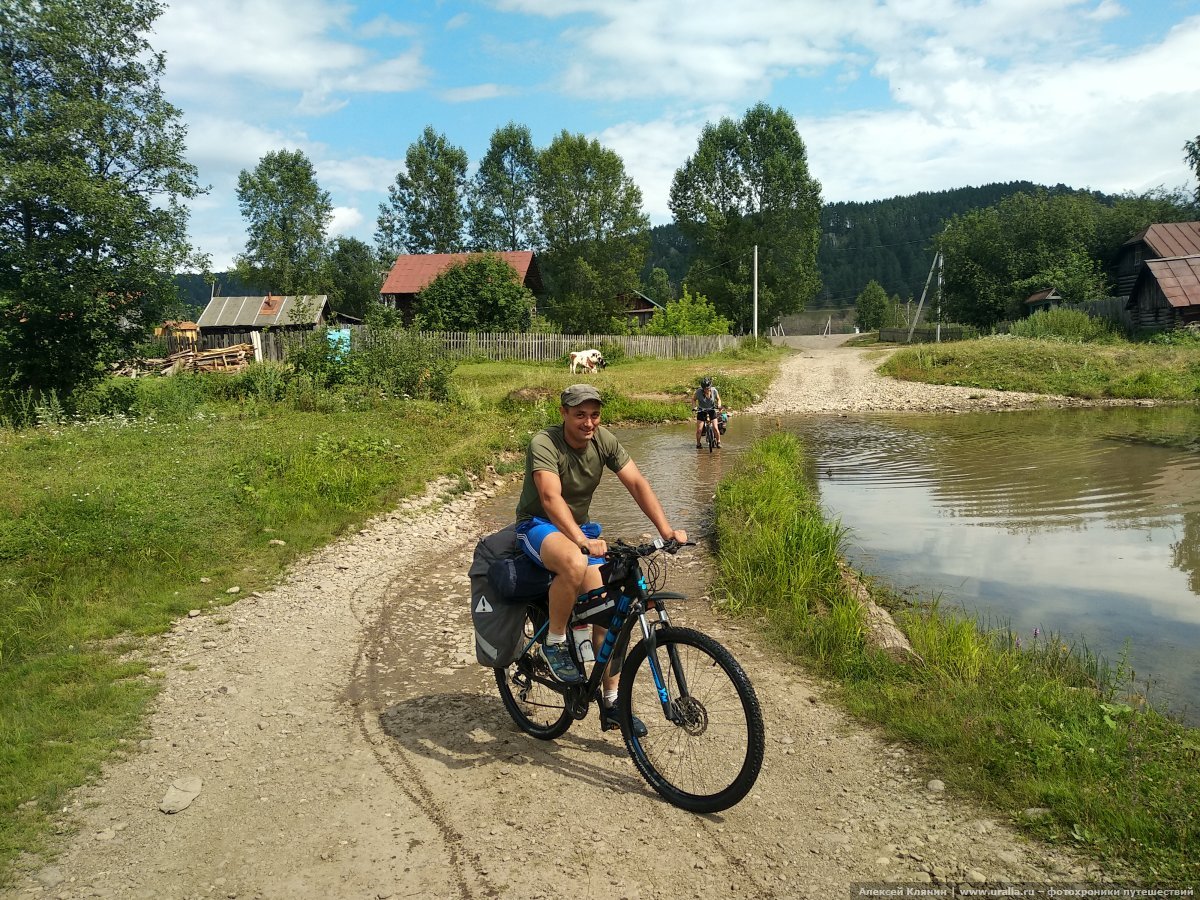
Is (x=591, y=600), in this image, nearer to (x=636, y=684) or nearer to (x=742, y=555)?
(x=636, y=684)

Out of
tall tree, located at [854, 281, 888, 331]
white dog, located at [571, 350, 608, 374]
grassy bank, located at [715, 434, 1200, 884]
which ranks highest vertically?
tall tree, located at [854, 281, 888, 331]

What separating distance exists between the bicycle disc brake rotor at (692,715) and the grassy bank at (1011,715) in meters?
1.34

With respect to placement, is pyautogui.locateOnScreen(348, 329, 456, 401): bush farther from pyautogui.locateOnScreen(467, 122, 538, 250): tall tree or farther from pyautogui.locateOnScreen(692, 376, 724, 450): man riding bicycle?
pyautogui.locateOnScreen(467, 122, 538, 250): tall tree

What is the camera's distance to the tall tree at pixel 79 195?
53.8ft

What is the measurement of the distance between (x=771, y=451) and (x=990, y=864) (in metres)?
11.4

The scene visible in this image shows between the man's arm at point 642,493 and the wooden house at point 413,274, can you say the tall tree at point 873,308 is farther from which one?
the man's arm at point 642,493

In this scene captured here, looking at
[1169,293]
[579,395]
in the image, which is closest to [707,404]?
[579,395]

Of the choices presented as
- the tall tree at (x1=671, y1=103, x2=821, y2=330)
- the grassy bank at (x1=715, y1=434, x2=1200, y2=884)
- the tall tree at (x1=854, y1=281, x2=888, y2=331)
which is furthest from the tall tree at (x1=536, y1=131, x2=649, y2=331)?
the tall tree at (x1=854, y1=281, x2=888, y2=331)

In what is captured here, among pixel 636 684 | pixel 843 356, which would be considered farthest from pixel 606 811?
pixel 843 356

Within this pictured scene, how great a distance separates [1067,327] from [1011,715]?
38.9 m

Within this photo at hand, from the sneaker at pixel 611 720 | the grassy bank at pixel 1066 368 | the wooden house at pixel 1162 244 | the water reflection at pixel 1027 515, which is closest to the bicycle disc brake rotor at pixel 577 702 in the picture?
the sneaker at pixel 611 720

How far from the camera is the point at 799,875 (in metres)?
3.30

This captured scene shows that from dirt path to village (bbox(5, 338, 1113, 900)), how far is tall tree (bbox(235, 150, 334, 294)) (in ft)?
192

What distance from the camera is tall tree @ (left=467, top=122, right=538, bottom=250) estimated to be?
62.3 metres
